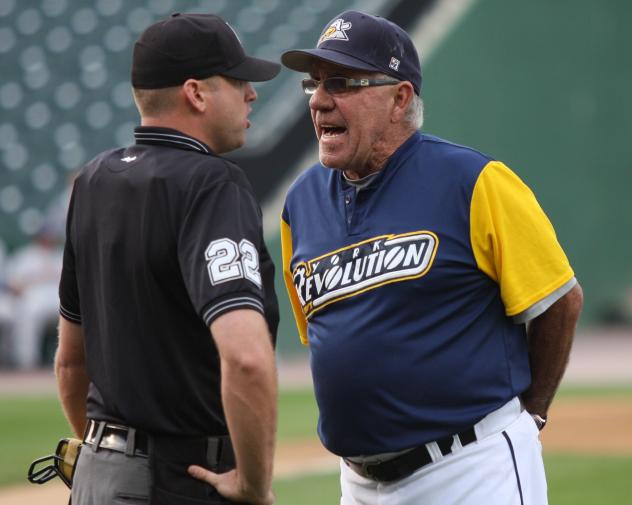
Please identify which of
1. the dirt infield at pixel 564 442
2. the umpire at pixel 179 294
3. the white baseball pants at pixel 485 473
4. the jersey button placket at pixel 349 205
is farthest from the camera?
the dirt infield at pixel 564 442

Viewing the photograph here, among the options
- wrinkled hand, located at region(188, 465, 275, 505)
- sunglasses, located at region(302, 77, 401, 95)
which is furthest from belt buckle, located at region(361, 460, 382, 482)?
sunglasses, located at region(302, 77, 401, 95)

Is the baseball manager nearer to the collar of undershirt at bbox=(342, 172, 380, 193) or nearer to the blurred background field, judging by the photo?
the collar of undershirt at bbox=(342, 172, 380, 193)

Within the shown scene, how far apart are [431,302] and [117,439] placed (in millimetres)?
930

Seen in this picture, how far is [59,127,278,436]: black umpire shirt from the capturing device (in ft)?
8.51

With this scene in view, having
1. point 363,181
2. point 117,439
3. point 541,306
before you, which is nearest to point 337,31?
point 363,181

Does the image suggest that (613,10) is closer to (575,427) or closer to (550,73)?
(550,73)

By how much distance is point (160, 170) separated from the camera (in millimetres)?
2711

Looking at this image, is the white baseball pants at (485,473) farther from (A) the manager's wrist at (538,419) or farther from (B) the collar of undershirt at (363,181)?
(B) the collar of undershirt at (363,181)

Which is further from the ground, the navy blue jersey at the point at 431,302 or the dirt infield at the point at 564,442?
the navy blue jersey at the point at 431,302

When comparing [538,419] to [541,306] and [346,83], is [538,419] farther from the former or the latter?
[346,83]

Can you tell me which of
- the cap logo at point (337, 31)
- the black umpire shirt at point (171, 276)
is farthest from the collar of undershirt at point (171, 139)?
the cap logo at point (337, 31)

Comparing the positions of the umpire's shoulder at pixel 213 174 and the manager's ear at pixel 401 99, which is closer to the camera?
the umpire's shoulder at pixel 213 174

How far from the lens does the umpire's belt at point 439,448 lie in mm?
3127

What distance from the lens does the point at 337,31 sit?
3395 mm
